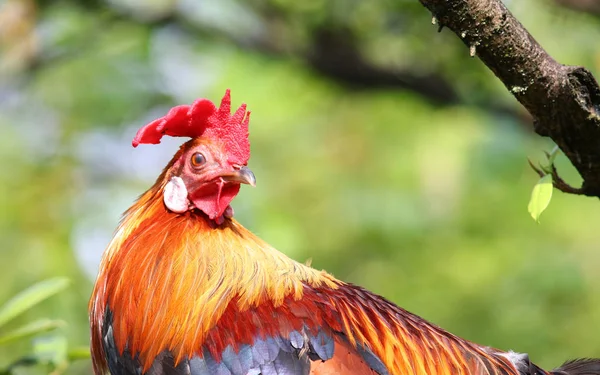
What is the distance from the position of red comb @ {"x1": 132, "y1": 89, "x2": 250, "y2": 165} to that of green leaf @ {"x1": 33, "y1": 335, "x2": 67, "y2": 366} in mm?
1028

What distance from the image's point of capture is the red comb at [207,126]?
11.0ft

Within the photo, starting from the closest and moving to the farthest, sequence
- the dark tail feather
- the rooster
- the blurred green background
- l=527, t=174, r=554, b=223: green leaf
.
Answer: l=527, t=174, r=554, b=223: green leaf → the rooster → the dark tail feather → the blurred green background

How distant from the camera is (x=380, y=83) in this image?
286 inches

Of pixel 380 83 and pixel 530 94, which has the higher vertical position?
pixel 380 83

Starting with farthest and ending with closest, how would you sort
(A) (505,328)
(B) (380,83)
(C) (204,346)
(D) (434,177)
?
1. (D) (434,177)
2. (A) (505,328)
3. (B) (380,83)
4. (C) (204,346)

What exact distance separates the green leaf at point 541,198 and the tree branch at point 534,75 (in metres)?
0.15

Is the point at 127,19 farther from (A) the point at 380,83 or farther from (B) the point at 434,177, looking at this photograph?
(B) the point at 434,177

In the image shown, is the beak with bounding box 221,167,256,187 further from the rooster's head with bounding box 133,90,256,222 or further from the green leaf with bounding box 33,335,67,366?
the green leaf with bounding box 33,335,67,366

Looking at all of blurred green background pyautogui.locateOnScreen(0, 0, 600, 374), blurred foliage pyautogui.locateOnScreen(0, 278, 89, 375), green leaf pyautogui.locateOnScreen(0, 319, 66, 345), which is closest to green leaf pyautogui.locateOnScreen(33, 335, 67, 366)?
blurred foliage pyautogui.locateOnScreen(0, 278, 89, 375)

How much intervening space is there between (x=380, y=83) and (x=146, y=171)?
13.8ft

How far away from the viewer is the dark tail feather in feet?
11.5

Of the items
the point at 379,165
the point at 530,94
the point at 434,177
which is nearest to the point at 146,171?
the point at 379,165

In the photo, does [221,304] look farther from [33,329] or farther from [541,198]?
[541,198]

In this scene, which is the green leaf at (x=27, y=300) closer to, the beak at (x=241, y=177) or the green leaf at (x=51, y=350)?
the green leaf at (x=51, y=350)
